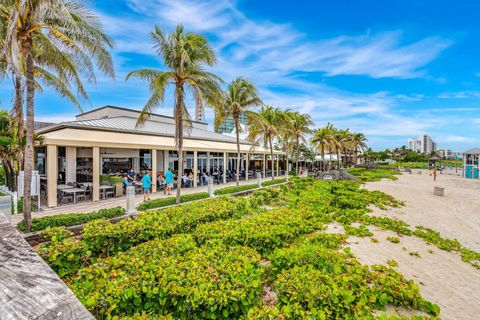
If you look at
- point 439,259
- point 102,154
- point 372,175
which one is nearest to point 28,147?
point 102,154

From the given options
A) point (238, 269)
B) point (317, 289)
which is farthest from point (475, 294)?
point (238, 269)

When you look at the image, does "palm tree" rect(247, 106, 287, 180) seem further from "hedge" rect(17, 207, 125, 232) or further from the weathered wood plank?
the weathered wood plank

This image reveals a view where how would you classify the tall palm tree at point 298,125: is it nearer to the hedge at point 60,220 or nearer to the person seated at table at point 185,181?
the person seated at table at point 185,181

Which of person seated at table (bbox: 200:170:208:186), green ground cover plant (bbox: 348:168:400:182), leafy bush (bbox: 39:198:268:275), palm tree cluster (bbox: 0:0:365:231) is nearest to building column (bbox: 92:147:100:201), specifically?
palm tree cluster (bbox: 0:0:365:231)

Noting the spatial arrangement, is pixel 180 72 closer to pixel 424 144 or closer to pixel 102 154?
pixel 102 154

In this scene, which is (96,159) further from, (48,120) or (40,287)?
(48,120)

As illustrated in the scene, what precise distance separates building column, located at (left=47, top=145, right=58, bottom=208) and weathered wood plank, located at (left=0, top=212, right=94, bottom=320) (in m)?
10.7

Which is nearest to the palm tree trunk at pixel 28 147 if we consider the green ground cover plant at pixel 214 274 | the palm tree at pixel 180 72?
the green ground cover plant at pixel 214 274

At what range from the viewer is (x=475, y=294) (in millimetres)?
4977

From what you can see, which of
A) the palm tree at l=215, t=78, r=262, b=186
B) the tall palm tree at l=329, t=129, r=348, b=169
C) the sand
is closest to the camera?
the sand

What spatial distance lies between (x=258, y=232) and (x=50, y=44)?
8447mm

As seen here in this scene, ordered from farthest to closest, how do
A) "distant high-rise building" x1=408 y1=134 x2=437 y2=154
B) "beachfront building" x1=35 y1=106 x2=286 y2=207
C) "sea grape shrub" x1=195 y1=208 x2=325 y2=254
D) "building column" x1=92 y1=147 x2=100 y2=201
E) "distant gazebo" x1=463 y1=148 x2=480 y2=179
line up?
"distant high-rise building" x1=408 y1=134 x2=437 y2=154, "distant gazebo" x1=463 y1=148 x2=480 y2=179, "building column" x1=92 y1=147 x2=100 y2=201, "beachfront building" x1=35 y1=106 x2=286 y2=207, "sea grape shrub" x1=195 y1=208 x2=325 y2=254

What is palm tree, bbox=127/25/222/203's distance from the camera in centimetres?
1080

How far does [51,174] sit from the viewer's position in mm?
10195
